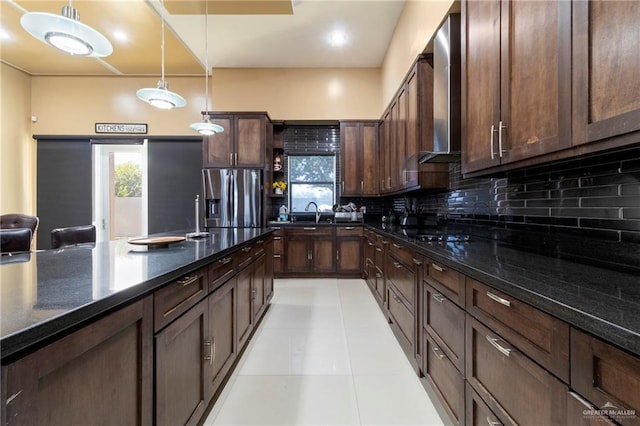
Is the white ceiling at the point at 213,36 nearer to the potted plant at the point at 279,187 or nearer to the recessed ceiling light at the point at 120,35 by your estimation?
the recessed ceiling light at the point at 120,35

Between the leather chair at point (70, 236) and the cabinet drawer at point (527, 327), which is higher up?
the leather chair at point (70, 236)

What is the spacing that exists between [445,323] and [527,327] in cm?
65

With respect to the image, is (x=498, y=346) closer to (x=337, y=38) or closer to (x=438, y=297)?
(x=438, y=297)

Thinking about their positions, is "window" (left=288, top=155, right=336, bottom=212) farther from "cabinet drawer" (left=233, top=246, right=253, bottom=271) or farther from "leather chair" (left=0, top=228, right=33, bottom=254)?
"leather chair" (left=0, top=228, right=33, bottom=254)

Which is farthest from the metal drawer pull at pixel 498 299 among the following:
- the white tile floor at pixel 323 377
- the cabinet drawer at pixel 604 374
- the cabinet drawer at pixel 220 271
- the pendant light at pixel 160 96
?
the pendant light at pixel 160 96

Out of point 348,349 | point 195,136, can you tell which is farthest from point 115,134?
point 348,349

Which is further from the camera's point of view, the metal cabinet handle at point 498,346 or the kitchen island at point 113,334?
the metal cabinet handle at point 498,346

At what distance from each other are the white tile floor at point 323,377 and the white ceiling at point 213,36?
3.76m

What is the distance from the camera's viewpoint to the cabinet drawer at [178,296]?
1.03 metres

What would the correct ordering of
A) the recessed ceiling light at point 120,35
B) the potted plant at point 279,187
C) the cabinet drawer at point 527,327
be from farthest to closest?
the potted plant at point 279,187, the recessed ceiling light at point 120,35, the cabinet drawer at point 527,327

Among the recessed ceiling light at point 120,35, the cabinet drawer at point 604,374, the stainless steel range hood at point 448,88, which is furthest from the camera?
the recessed ceiling light at point 120,35

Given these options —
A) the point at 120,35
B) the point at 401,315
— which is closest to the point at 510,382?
the point at 401,315

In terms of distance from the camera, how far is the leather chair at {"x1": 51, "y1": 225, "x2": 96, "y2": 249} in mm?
2266

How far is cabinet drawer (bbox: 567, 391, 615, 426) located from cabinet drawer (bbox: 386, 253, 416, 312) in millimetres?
1238
